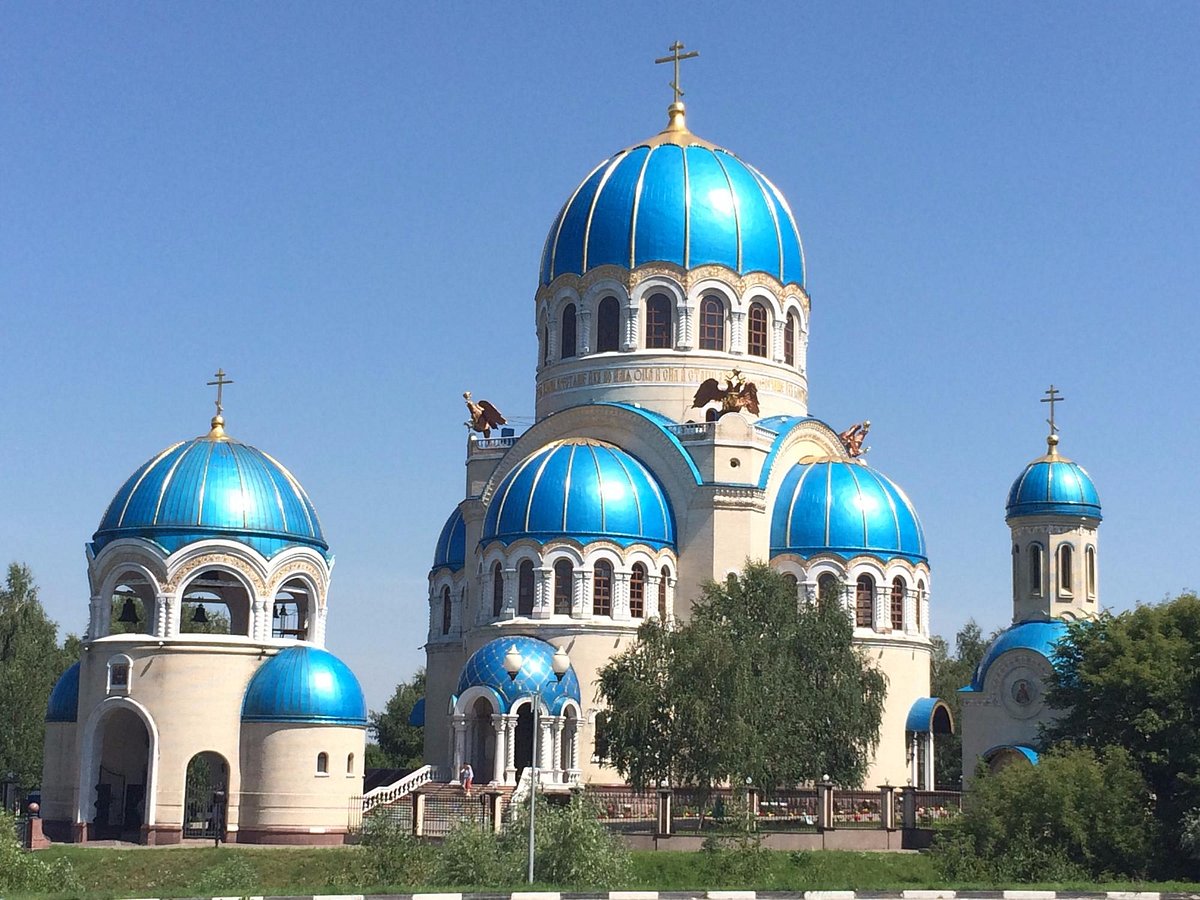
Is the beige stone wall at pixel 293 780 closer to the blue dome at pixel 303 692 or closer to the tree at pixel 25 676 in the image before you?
the blue dome at pixel 303 692

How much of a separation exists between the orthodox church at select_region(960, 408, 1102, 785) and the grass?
9929mm

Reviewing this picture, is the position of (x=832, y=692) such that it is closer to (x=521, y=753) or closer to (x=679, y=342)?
(x=521, y=753)

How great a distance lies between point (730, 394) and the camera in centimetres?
4244

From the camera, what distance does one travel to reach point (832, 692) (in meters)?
36.7

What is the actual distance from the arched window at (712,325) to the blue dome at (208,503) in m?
11.0

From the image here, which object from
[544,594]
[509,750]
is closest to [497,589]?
[544,594]

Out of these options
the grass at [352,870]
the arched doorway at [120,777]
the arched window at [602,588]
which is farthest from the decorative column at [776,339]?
the arched doorway at [120,777]

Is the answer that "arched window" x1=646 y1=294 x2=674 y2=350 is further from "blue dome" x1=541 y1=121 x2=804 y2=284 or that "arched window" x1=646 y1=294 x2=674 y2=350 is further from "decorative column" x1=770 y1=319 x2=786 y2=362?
"decorative column" x1=770 y1=319 x2=786 y2=362

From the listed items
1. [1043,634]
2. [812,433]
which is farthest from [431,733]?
[1043,634]

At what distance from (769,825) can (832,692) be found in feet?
10.1

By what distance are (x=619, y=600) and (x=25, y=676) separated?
18.5 meters

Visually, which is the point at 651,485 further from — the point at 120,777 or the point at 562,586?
the point at 120,777

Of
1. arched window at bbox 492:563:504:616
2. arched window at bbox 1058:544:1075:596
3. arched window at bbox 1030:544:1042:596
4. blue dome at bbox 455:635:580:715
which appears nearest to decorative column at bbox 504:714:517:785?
blue dome at bbox 455:635:580:715

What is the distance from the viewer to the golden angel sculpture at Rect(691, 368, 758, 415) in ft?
139
